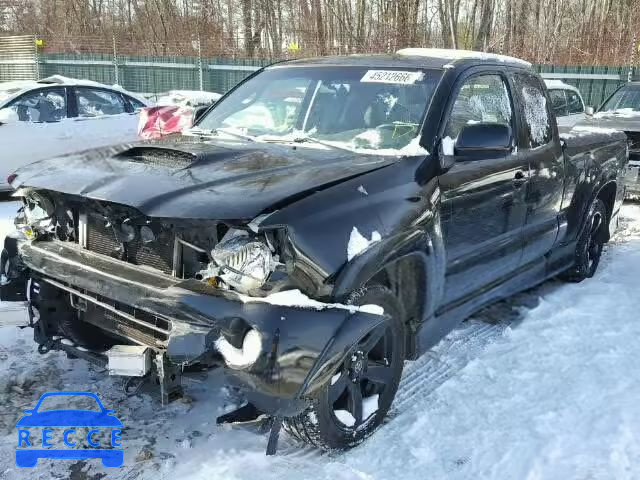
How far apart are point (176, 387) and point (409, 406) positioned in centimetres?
129

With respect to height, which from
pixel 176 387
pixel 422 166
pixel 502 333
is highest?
pixel 422 166

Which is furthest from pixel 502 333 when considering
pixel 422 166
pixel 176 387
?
pixel 176 387

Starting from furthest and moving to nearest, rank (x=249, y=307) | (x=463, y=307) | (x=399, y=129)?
1. (x=463, y=307)
2. (x=399, y=129)
3. (x=249, y=307)

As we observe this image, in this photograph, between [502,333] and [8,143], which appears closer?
[502,333]

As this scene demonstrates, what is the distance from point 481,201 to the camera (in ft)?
12.4

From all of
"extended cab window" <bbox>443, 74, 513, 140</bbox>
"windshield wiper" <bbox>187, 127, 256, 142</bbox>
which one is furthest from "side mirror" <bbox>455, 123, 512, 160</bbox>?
"windshield wiper" <bbox>187, 127, 256, 142</bbox>

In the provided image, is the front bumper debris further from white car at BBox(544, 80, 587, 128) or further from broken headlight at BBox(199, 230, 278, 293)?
white car at BBox(544, 80, 587, 128)

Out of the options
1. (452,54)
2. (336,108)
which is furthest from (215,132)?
(452,54)

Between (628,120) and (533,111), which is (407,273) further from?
(628,120)

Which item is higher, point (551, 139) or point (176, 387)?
point (551, 139)

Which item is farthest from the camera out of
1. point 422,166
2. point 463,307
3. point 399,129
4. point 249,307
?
point 463,307

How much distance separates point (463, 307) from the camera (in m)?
3.84

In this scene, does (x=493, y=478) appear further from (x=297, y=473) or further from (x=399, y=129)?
(x=399, y=129)

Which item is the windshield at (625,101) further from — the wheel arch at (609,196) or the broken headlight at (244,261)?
the broken headlight at (244,261)
